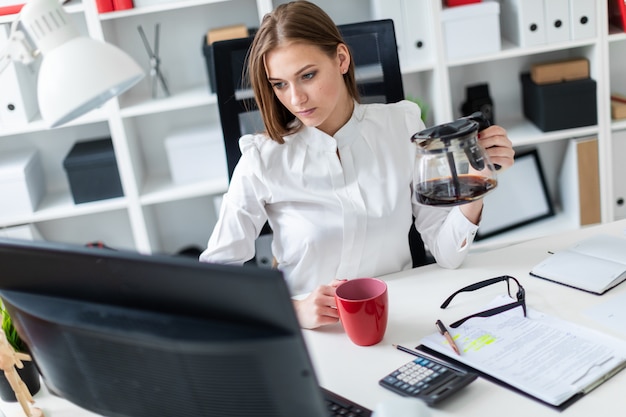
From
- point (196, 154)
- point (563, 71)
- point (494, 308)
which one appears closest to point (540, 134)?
point (563, 71)

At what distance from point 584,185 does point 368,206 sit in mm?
1593

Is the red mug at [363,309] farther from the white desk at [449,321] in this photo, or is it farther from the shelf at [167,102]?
the shelf at [167,102]

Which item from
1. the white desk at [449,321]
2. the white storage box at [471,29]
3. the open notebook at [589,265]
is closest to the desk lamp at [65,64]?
the white desk at [449,321]

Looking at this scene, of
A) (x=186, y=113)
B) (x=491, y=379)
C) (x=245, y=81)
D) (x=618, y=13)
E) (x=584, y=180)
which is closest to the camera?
(x=491, y=379)

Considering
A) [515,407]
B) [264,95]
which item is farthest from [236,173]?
[515,407]

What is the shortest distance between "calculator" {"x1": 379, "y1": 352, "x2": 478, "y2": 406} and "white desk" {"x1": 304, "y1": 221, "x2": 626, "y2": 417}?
0.01 metres

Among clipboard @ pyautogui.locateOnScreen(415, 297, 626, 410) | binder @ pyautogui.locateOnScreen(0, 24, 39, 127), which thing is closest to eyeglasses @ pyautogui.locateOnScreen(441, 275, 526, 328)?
clipboard @ pyautogui.locateOnScreen(415, 297, 626, 410)

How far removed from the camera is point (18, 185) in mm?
2795

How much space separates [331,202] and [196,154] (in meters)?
1.32

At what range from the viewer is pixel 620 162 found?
296cm

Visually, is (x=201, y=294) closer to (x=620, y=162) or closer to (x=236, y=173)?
(x=236, y=173)

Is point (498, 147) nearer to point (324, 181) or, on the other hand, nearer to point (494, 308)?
point (494, 308)

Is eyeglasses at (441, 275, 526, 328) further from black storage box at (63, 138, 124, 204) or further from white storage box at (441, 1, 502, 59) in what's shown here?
black storage box at (63, 138, 124, 204)

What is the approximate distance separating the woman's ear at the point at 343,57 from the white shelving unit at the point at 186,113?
3.70 ft
